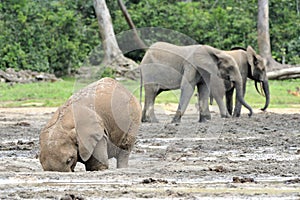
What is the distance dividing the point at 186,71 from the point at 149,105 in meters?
1.15

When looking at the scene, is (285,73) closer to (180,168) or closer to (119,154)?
(180,168)

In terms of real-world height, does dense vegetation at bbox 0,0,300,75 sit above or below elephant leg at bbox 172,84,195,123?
below

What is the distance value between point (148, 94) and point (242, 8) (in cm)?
1371

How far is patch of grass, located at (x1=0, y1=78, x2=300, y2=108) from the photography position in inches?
911

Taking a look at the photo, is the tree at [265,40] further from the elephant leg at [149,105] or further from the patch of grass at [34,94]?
the elephant leg at [149,105]

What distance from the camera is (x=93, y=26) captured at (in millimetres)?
32188

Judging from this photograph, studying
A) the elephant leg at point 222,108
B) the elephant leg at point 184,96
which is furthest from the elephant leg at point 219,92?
the elephant leg at point 184,96

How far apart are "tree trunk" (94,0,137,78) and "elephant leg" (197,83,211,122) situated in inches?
312

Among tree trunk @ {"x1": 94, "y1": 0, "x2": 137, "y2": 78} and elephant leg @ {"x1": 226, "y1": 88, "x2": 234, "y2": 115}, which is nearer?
elephant leg @ {"x1": 226, "y1": 88, "x2": 234, "y2": 115}

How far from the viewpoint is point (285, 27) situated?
31562mm

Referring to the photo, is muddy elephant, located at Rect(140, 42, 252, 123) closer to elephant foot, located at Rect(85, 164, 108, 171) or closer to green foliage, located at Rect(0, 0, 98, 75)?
elephant foot, located at Rect(85, 164, 108, 171)

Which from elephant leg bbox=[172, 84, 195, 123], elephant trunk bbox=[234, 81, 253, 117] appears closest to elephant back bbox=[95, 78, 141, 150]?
elephant leg bbox=[172, 84, 195, 123]

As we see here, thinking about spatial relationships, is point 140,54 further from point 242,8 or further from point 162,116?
point 162,116

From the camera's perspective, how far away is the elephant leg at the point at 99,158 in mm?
9578
